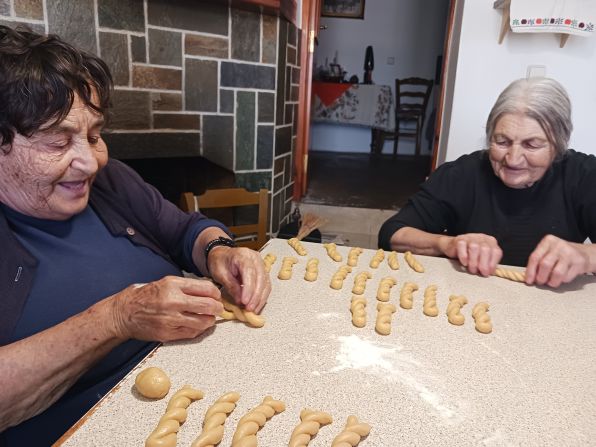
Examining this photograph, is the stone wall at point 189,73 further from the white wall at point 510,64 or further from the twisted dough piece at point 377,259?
the twisted dough piece at point 377,259

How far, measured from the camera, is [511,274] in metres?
1.12

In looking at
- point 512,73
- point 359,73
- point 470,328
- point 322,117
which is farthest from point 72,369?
point 359,73

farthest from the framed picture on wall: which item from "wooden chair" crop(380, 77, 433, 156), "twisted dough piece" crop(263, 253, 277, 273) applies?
"twisted dough piece" crop(263, 253, 277, 273)

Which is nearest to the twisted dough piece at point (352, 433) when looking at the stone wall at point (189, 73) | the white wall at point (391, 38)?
the stone wall at point (189, 73)

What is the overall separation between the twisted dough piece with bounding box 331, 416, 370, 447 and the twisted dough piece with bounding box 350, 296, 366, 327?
0.26 metres

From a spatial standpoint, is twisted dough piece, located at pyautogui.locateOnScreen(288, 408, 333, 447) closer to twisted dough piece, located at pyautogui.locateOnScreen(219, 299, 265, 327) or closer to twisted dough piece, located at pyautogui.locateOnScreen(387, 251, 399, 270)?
twisted dough piece, located at pyautogui.locateOnScreen(219, 299, 265, 327)

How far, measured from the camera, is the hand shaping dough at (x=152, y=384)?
0.62 metres

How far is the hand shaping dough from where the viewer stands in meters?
0.62

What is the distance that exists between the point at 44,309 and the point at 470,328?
797mm

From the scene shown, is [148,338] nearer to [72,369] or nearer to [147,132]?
[72,369]

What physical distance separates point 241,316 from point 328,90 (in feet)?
16.9

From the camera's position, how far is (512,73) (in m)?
2.57

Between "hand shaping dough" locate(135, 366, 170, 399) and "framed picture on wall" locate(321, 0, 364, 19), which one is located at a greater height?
"framed picture on wall" locate(321, 0, 364, 19)

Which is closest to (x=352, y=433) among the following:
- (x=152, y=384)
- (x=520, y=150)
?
(x=152, y=384)
